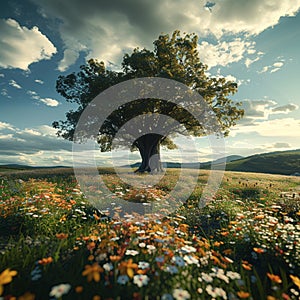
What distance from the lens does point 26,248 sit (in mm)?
3859

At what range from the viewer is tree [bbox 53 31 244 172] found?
65.8 feet

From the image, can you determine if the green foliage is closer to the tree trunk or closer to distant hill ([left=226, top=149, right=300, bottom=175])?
the tree trunk

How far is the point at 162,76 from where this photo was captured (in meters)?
18.8

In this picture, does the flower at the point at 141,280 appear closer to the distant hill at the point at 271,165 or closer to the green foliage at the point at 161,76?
the green foliage at the point at 161,76

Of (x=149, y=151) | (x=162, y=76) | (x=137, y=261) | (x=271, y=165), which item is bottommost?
(x=271, y=165)

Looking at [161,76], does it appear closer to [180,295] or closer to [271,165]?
[180,295]

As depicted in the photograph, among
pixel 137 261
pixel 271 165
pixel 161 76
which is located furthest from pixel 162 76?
pixel 271 165

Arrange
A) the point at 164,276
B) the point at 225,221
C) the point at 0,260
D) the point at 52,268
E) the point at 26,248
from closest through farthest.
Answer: the point at 164,276, the point at 52,268, the point at 0,260, the point at 26,248, the point at 225,221

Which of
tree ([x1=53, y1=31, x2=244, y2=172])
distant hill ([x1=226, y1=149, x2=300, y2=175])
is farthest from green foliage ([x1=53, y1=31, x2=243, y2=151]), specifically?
distant hill ([x1=226, y1=149, x2=300, y2=175])

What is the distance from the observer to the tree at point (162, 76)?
65.8 ft

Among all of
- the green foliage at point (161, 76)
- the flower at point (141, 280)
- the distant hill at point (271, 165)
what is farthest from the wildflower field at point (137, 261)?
the distant hill at point (271, 165)

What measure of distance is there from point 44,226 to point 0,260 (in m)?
1.79

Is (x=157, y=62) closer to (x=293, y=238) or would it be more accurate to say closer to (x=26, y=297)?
(x=293, y=238)

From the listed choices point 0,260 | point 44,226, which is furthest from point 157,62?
point 0,260
